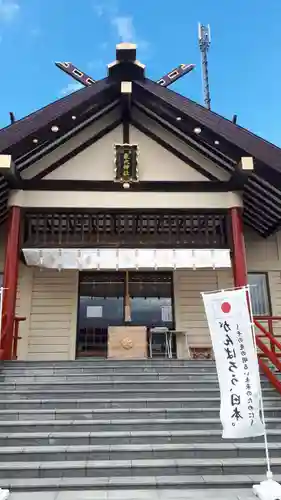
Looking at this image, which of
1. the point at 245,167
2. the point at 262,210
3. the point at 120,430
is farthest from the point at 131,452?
the point at 262,210

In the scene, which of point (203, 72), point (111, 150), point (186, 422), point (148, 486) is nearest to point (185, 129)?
point (111, 150)

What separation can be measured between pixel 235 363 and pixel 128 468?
1557 millimetres

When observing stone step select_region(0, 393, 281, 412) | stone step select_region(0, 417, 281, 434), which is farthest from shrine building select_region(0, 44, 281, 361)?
stone step select_region(0, 417, 281, 434)

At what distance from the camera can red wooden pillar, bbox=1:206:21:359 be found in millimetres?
6590

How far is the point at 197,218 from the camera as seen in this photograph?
8227mm

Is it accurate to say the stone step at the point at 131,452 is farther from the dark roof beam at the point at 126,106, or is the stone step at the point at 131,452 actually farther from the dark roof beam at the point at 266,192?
the dark roof beam at the point at 126,106

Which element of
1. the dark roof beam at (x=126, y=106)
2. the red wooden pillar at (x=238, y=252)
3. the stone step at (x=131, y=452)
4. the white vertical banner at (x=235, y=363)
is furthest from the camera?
the dark roof beam at (x=126, y=106)

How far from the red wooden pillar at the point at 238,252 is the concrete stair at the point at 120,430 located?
187 centimetres

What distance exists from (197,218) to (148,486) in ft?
18.0

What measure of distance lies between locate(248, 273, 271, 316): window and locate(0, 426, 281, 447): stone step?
4.58m

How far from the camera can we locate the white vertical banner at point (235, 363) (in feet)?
12.8

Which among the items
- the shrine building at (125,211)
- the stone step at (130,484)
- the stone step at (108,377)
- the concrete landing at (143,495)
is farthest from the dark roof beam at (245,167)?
the concrete landing at (143,495)

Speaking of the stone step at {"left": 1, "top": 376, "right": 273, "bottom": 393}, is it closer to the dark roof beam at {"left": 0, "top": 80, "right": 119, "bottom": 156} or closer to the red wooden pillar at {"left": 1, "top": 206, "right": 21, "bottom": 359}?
the red wooden pillar at {"left": 1, "top": 206, "right": 21, "bottom": 359}

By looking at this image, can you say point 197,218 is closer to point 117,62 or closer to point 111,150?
point 111,150
